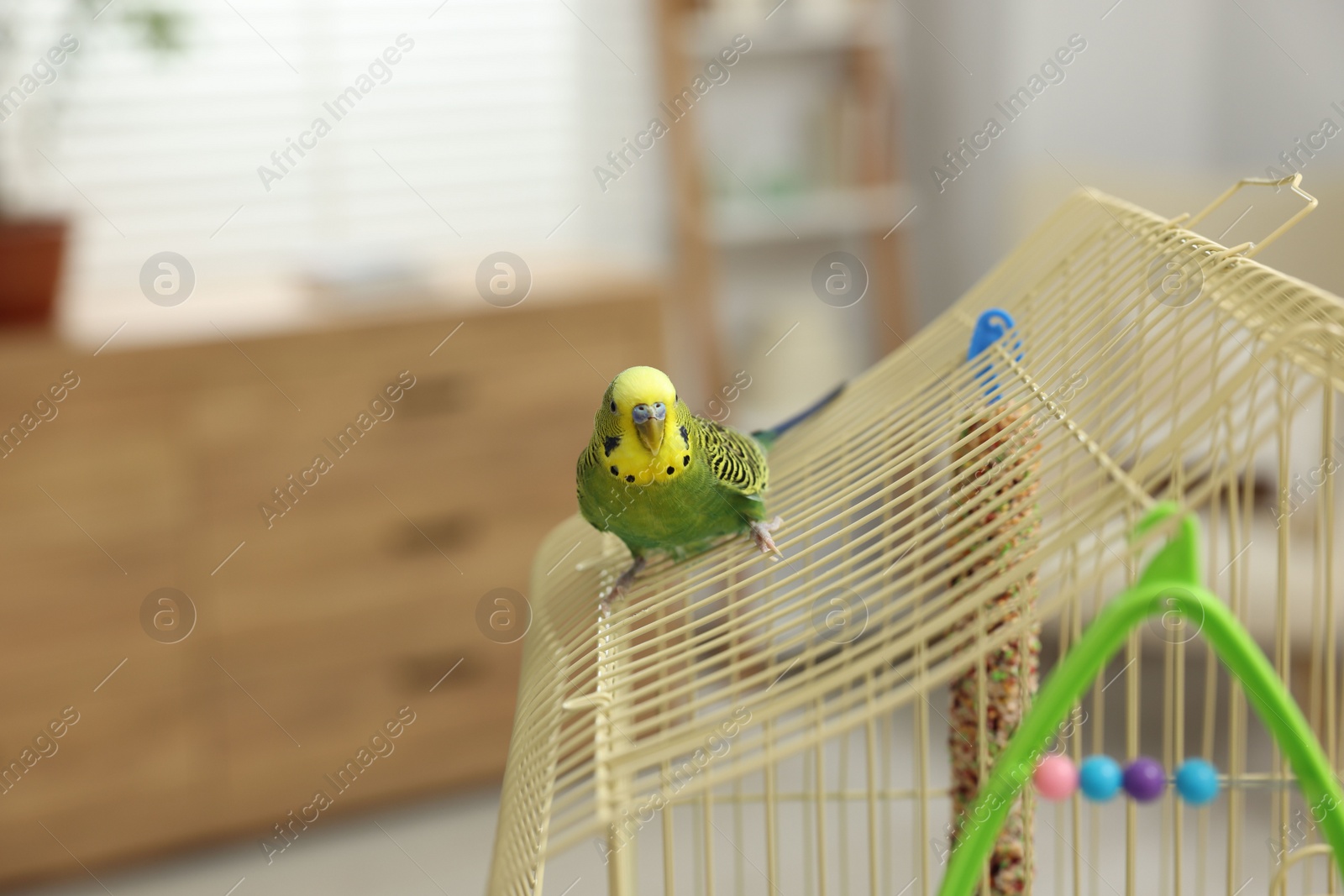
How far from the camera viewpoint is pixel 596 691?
90cm

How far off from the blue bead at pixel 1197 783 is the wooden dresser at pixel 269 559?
167 cm

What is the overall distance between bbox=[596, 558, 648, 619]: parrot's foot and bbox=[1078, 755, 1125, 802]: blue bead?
0.43 metres

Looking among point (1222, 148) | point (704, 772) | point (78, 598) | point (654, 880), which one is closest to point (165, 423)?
point (78, 598)

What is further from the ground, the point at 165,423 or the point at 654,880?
the point at 165,423

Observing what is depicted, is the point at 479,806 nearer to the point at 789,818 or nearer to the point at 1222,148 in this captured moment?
the point at 789,818

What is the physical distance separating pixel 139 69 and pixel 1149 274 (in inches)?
90.0

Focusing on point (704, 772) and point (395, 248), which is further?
point (395, 248)

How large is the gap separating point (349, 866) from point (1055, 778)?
1790mm

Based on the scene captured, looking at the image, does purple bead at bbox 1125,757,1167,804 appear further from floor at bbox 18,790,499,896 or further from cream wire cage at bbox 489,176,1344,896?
floor at bbox 18,790,499,896

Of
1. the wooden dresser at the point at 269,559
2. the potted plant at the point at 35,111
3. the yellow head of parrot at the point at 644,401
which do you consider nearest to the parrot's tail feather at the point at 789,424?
the yellow head of parrot at the point at 644,401

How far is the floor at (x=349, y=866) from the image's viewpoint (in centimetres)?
220

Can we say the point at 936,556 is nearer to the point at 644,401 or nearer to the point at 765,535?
the point at 765,535

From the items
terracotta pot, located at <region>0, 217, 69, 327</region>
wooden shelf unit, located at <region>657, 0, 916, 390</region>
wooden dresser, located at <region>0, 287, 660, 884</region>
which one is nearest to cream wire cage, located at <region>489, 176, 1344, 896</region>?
wooden dresser, located at <region>0, 287, 660, 884</region>

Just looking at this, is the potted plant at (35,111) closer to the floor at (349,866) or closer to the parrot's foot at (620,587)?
the floor at (349,866)
